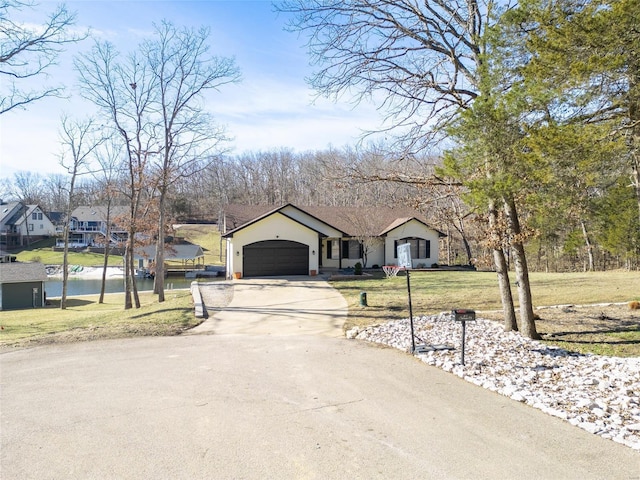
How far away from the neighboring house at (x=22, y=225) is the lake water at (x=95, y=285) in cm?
1938

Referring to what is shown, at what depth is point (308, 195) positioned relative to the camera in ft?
214

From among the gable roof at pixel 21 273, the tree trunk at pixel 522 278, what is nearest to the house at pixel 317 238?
the gable roof at pixel 21 273

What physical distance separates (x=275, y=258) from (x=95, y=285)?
889 inches

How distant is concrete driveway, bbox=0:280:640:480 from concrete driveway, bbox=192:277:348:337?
335cm

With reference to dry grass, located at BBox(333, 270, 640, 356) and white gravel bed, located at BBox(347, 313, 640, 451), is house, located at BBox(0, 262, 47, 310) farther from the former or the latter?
white gravel bed, located at BBox(347, 313, 640, 451)

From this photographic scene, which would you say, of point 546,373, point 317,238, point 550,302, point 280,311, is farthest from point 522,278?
point 317,238

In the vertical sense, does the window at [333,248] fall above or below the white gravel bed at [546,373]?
above

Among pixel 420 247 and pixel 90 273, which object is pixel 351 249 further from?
pixel 90 273

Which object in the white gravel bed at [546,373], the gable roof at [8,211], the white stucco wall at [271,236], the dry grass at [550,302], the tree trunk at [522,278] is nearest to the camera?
the white gravel bed at [546,373]

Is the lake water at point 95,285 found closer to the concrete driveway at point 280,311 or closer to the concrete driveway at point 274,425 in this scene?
the concrete driveway at point 280,311

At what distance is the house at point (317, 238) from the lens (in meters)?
23.8

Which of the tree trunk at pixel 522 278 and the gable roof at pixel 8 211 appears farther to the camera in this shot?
the gable roof at pixel 8 211

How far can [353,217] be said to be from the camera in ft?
93.6

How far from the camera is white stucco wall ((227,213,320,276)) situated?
23.5m
